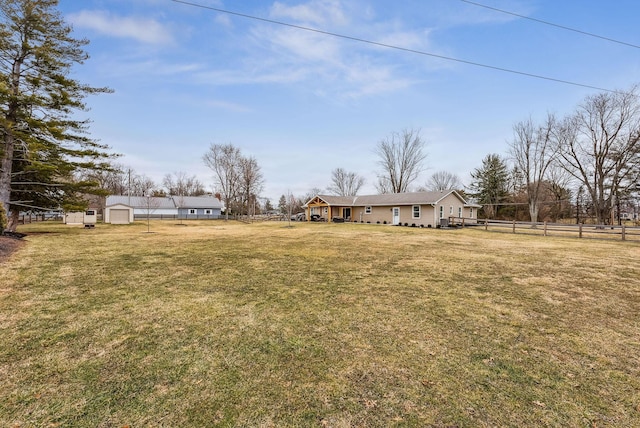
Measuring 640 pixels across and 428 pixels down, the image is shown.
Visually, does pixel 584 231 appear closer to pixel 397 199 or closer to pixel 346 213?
pixel 397 199

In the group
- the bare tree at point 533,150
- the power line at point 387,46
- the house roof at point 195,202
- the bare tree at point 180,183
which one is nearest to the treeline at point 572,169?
the bare tree at point 533,150

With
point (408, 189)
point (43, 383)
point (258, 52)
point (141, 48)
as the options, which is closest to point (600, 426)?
point (43, 383)

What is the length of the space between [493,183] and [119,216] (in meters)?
46.4

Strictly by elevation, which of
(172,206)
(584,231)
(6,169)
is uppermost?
(6,169)

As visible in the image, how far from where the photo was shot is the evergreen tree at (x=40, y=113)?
13547 millimetres

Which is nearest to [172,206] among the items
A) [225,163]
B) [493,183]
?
[225,163]

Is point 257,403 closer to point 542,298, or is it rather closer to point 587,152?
point 542,298

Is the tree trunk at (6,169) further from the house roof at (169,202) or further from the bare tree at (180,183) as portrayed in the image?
the bare tree at (180,183)

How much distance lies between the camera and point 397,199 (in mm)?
28672

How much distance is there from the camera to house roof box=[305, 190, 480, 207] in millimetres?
25422

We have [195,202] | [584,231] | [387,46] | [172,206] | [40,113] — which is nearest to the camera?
[387,46]

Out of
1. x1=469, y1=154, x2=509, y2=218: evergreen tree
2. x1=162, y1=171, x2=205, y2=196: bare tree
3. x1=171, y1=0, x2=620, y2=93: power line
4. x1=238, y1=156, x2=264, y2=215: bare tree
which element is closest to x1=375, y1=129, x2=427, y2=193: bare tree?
x1=469, y1=154, x2=509, y2=218: evergreen tree

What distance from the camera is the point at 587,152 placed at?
2711 centimetres

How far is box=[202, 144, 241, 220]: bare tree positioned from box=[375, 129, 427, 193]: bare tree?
2196 cm
